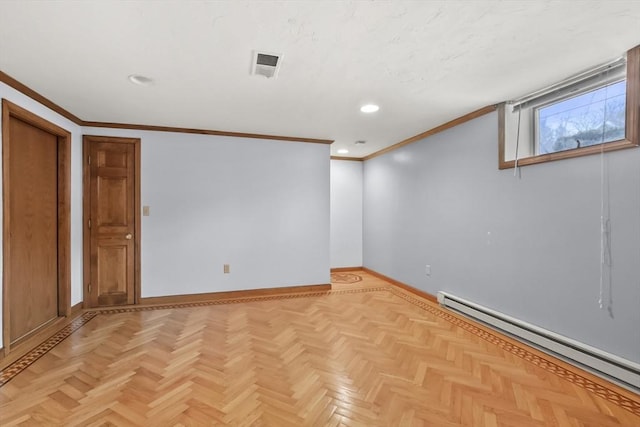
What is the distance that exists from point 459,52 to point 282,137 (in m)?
2.73

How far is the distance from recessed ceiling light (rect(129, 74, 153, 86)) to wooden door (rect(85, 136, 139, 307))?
1524 millimetres

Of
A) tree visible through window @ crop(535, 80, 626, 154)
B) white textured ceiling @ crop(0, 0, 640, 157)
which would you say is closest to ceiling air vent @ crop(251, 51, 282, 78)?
white textured ceiling @ crop(0, 0, 640, 157)

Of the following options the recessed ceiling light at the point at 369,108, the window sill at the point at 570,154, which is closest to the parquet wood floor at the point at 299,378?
the window sill at the point at 570,154

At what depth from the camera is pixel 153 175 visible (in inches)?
152

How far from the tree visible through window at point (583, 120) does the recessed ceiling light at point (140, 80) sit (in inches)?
138

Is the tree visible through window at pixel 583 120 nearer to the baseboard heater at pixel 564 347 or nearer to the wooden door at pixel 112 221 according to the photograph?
the baseboard heater at pixel 564 347

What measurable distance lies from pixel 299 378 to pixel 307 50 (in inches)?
91.0

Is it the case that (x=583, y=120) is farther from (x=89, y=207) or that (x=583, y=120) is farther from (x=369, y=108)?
(x=89, y=207)

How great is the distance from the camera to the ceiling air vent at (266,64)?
211 cm

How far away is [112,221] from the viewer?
3.77m

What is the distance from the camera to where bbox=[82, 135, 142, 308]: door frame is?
3668 millimetres

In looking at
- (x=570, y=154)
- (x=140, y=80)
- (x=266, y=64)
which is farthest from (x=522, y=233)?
(x=140, y=80)

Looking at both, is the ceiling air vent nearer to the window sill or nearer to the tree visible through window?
the window sill

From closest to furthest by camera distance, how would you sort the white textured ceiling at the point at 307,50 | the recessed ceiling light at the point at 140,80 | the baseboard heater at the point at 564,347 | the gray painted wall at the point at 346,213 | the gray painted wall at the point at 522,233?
the white textured ceiling at the point at 307,50, the baseboard heater at the point at 564,347, the gray painted wall at the point at 522,233, the recessed ceiling light at the point at 140,80, the gray painted wall at the point at 346,213
